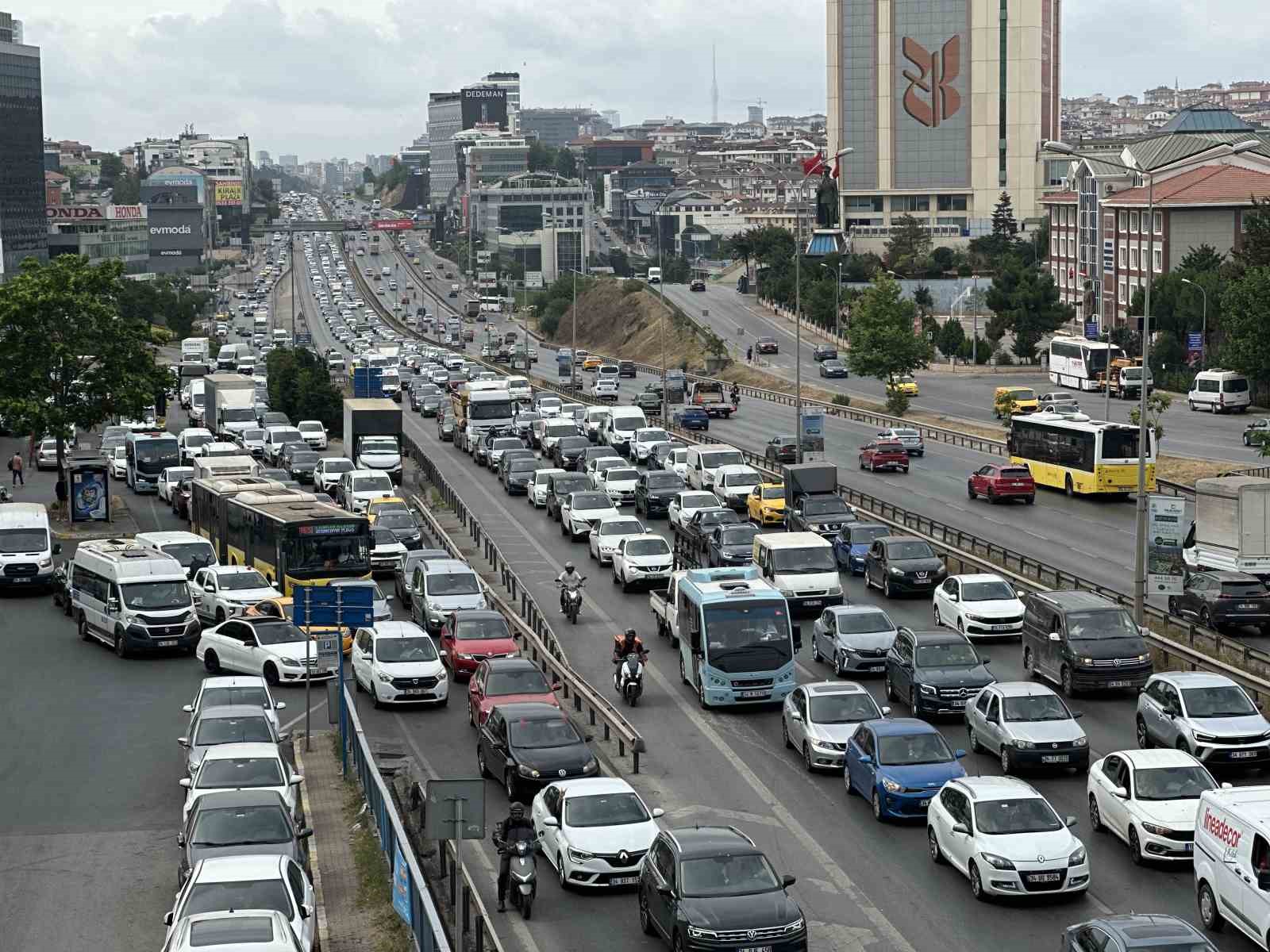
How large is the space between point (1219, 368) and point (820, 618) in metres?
59.6

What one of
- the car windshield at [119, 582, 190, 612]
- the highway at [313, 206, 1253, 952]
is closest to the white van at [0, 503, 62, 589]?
the car windshield at [119, 582, 190, 612]

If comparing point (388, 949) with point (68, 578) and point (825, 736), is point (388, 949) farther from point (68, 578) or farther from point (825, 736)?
point (68, 578)

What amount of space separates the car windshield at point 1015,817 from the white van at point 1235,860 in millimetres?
1654

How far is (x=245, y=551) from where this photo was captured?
4403 cm

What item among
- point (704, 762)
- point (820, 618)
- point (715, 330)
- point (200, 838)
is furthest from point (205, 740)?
point (715, 330)

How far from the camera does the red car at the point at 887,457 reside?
64000mm

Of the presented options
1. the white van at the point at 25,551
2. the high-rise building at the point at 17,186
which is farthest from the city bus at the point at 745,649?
the high-rise building at the point at 17,186

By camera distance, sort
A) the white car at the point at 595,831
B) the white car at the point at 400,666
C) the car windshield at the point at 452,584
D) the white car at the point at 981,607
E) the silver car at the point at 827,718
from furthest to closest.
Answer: the car windshield at the point at 452,584
the white car at the point at 981,607
the white car at the point at 400,666
the silver car at the point at 827,718
the white car at the point at 595,831

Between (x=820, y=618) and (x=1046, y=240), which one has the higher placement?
(x=1046, y=240)

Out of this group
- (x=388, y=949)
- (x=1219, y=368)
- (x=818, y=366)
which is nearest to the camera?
(x=388, y=949)

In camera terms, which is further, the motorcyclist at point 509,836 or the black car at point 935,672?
the black car at point 935,672

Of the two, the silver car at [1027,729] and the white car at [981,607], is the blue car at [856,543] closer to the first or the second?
the white car at [981,607]

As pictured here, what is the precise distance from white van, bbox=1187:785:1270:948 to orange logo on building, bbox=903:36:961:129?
173 m

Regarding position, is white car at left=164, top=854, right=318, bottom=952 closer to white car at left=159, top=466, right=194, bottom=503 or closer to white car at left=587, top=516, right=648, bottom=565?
white car at left=587, top=516, right=648, bottom=565
